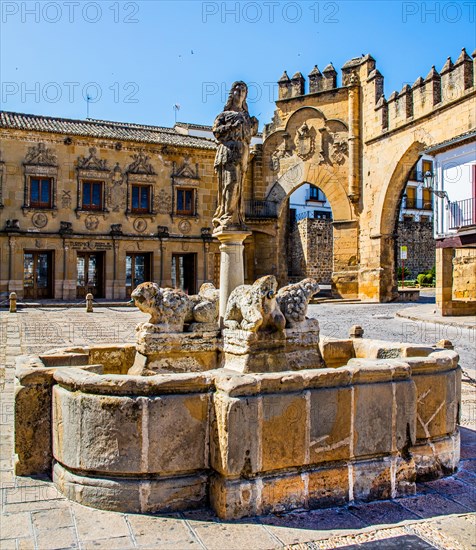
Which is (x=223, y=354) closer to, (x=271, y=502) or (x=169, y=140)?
(x=271, y=502)

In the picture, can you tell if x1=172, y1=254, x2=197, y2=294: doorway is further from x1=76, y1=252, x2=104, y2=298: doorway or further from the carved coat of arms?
the carved coat of arms

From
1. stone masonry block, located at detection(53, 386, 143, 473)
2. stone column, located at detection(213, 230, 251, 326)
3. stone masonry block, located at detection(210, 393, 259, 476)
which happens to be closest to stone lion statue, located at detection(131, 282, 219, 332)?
stone column, located at detection(213, 230, 251, 326)

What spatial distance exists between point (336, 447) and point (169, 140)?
23.9 m

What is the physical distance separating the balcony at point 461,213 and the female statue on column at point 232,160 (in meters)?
13.1

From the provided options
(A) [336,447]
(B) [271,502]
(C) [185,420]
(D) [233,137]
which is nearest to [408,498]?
(A) [336,447]

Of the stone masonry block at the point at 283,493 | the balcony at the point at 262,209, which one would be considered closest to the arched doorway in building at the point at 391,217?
the balcony at the point at 262,209

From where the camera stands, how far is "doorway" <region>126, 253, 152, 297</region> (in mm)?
A: 24922

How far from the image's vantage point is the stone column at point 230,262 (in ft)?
18.9

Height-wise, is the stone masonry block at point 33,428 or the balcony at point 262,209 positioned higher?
the balcony at point 262,209

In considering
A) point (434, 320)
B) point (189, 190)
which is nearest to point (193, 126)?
point (189, 190)

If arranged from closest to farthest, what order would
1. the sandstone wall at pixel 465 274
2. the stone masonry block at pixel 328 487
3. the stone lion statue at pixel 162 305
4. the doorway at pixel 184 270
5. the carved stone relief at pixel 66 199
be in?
the stone masonry block at pixel 328 487
the stone lion statue at pixel 162 305
the sandstone wall at pixel 465 274
the carved stone relief at pixel 66 199
the doorway at pixel 184 270

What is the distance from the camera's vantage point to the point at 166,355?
16.6ft

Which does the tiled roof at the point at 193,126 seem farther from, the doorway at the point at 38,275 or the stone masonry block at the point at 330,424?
the stone masonry block at the point at 330,424

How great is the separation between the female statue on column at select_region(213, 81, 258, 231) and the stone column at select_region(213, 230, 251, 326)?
0.27 ft
